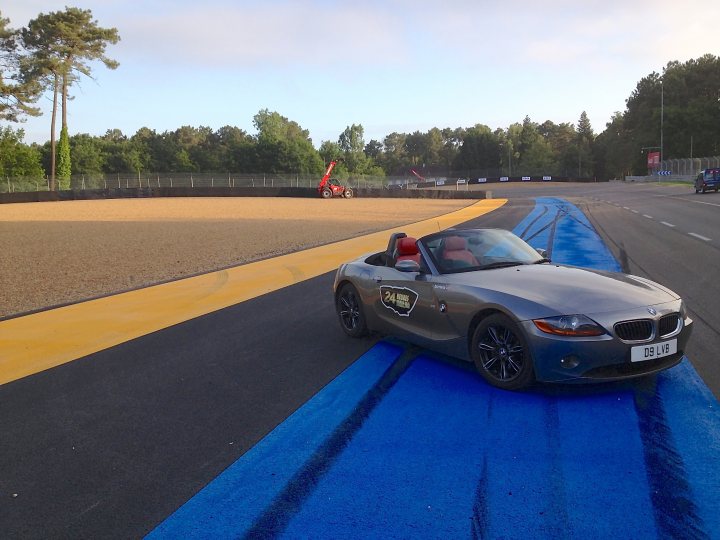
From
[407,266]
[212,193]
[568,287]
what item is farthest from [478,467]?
[212,193]

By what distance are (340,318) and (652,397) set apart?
3437mm

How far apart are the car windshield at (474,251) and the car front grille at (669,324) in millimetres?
1490

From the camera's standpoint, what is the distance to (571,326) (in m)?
4.29

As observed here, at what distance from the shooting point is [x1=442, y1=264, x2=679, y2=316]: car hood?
446 cm

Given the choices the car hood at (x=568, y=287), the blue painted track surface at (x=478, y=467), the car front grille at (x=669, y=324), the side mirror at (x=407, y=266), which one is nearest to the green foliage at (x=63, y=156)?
the side mirror at (x=407, y=266)

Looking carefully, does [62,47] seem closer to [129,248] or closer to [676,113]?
[129,248]

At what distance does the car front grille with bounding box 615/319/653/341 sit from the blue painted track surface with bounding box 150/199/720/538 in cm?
50

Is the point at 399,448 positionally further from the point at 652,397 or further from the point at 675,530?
the point at 652,397

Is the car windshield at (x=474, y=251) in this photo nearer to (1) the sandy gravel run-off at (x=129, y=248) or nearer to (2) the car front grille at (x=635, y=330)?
(2) the car front grille at (x=635, y=330)

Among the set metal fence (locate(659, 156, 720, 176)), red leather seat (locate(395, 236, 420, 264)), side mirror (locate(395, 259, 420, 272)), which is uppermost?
metal fence (locate(659, 156, 720, 176))

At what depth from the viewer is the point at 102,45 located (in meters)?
68.5

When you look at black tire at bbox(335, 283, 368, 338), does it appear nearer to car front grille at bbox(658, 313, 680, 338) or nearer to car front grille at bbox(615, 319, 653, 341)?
car front grille at bbox(615, 319, 653, 341)

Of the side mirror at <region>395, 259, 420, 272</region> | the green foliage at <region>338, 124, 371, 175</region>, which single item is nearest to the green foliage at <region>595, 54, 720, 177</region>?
the green foliage at <region>338, 124, 371, 175</region>

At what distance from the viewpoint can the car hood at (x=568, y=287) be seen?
446 cm
